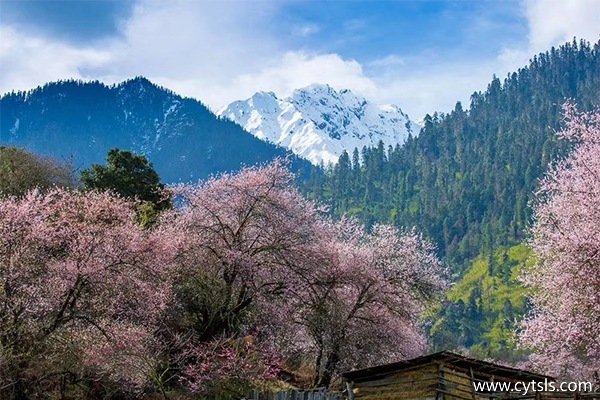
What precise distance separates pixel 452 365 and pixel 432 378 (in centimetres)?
79

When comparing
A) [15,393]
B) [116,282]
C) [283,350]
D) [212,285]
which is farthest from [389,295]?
[15,393]

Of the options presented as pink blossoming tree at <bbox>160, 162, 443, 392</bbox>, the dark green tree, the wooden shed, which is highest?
the dark green tree

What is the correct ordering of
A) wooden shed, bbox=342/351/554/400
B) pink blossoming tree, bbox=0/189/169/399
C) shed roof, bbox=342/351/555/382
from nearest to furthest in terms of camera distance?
shed roof, bbox=342/351/555/382 < wooden shed, bbox=342/351/554/400 < pink blossoming tree, bbox=0/189/169/399

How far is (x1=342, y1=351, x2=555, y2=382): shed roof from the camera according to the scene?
21953mm

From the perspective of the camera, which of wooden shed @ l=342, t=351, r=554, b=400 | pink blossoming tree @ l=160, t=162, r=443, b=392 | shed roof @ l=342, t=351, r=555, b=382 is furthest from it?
pink blossoming tree @ l=160, t=162, r=443, b=392

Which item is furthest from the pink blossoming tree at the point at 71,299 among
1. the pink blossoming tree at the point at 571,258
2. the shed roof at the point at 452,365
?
the pink blossoming tree at the point at 571,258

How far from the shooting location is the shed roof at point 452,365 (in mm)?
21953

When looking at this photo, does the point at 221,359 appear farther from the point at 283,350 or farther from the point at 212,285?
the point at 283,350

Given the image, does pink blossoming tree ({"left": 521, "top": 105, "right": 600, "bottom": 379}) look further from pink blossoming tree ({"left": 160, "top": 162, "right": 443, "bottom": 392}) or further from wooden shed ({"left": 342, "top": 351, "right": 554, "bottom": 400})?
pink blossoming tree ({"left": 160, "top": 162, "right": 443, "bottom": 392})

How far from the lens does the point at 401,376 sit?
23453 millimetres

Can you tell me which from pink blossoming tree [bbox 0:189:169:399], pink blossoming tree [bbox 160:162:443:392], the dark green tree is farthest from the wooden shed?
the dark green tree

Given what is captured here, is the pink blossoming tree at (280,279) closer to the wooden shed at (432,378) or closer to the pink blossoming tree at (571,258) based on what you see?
the wooden shed at (432,378)

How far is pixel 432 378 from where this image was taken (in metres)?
22.5

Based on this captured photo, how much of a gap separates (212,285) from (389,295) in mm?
9018
